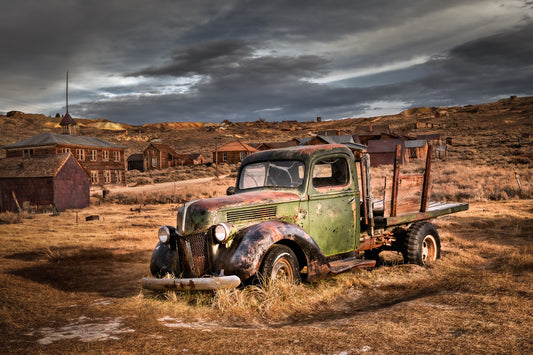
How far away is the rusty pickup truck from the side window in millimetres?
17

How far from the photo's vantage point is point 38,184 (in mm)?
21547

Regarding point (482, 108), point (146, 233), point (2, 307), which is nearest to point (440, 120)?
point (482, 108)

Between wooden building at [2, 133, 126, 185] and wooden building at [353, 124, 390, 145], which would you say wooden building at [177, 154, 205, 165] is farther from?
wooden building at [353, 124, 390, 145]

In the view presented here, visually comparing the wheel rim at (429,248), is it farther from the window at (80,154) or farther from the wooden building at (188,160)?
the wooden building at (188,160)

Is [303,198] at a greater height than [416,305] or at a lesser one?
greater

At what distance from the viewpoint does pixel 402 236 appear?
7383mm

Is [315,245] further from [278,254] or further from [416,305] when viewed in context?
[416,305]

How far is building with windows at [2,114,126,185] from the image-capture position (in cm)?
3535

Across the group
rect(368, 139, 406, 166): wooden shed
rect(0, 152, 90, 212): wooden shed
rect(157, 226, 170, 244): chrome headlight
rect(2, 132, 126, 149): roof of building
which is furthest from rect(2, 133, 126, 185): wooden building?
rect(157, 226, 170, 244): chrome headlight

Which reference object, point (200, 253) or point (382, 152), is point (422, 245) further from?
point (382, 152)

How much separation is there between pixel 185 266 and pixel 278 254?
1281 mm

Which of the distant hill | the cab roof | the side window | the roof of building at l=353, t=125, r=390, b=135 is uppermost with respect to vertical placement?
the distant hill

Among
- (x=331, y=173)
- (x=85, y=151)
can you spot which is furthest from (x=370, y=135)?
(x=331, y=173)

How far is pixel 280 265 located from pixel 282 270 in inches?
3.3
